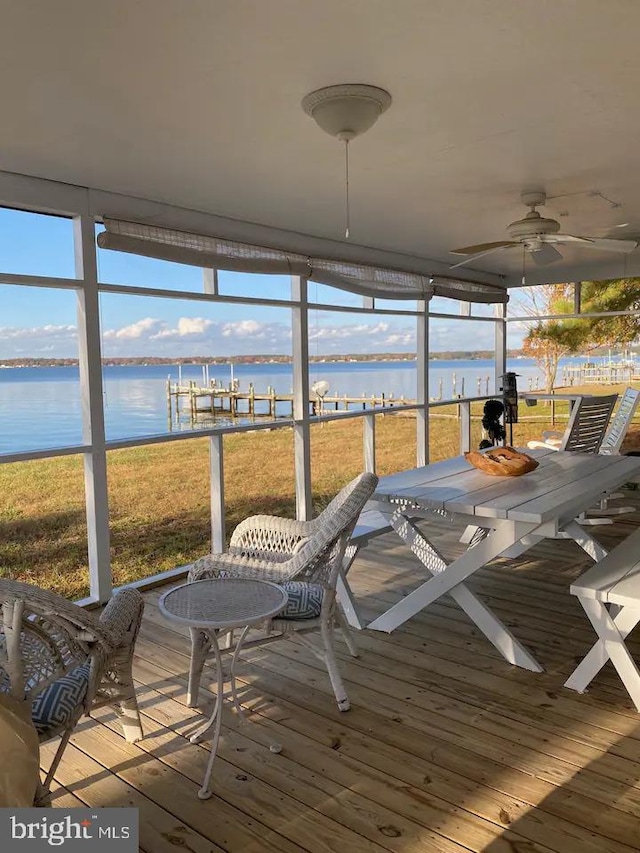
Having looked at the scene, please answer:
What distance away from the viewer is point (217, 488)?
4395mm

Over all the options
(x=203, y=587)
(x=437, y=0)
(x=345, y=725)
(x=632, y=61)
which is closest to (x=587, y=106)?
(x=632, y=61)

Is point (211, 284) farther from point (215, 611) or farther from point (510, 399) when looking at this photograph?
point (510, 399)

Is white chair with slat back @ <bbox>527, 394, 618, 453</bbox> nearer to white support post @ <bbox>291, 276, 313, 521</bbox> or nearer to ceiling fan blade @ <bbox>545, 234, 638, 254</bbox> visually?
ceiling fan blade @ <bbox>545, 234, 638, 254</bbox>

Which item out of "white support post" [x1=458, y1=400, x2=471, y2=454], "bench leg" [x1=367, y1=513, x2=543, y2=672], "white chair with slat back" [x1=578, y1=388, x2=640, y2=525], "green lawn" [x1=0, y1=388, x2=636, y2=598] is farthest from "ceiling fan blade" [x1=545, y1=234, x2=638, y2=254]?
"green lawn" [x1=0, y1=388, x2=636, y2=598]

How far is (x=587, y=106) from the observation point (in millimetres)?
2543

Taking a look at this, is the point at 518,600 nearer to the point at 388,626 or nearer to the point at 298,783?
the point at 388,626

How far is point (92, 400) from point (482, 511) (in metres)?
2.17

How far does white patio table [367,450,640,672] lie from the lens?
2883 millimetres

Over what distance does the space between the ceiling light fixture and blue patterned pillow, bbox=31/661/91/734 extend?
1.99 metres

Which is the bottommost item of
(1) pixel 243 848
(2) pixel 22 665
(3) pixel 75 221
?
(1) pixel 243 848

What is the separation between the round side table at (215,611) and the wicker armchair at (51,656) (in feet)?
0.73

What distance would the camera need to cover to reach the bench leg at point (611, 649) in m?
2.52

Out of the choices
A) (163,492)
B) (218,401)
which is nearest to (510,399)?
(218,401)

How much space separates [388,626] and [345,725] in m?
0.84
